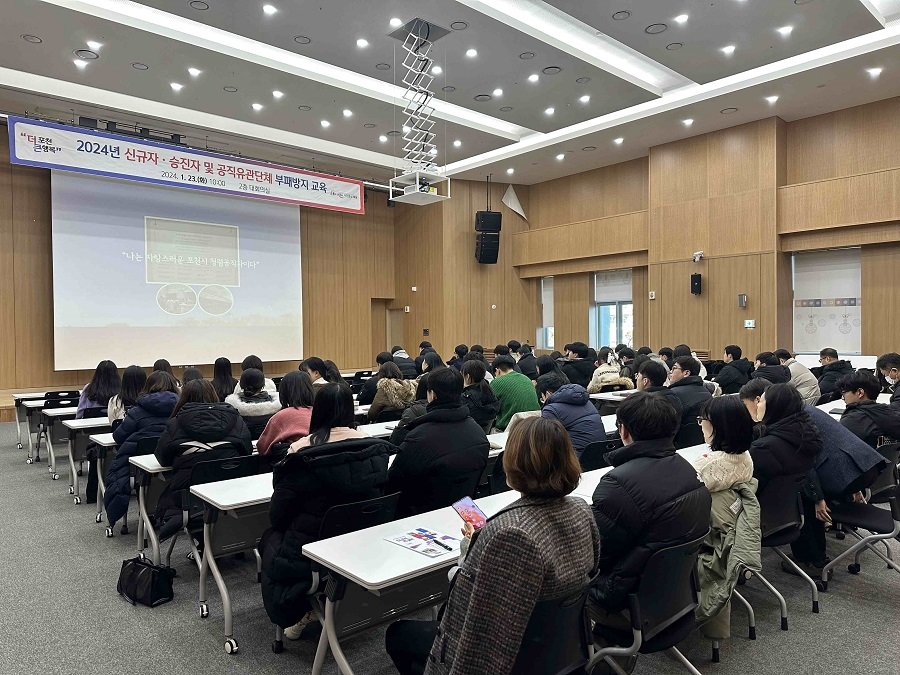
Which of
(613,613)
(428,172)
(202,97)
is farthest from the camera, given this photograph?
(202,97)

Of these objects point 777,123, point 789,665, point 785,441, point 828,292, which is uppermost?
point 777,123

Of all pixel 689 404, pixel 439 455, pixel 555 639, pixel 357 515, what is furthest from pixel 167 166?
pixel 555 639

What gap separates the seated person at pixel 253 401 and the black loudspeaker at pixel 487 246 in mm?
10606

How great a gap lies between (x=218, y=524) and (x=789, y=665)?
2.97 m

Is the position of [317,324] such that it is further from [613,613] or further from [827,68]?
[613,613]

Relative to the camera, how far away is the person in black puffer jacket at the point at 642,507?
2.14m

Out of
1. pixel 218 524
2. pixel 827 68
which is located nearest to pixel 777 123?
pixel 827 68

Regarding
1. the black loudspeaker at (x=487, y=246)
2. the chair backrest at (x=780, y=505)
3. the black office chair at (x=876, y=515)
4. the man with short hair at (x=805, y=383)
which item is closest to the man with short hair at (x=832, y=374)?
the man with short hair at (x=805, y=383)

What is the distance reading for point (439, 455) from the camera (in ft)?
9.46

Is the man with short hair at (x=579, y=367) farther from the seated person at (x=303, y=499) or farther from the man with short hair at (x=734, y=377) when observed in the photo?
the seated person at (x=303, y=499)

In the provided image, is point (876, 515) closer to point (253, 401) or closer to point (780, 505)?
point (780, 505)

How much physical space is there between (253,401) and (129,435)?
0.89 meters

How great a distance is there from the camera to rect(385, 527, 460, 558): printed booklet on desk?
2266mm

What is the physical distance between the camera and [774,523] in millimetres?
3242
